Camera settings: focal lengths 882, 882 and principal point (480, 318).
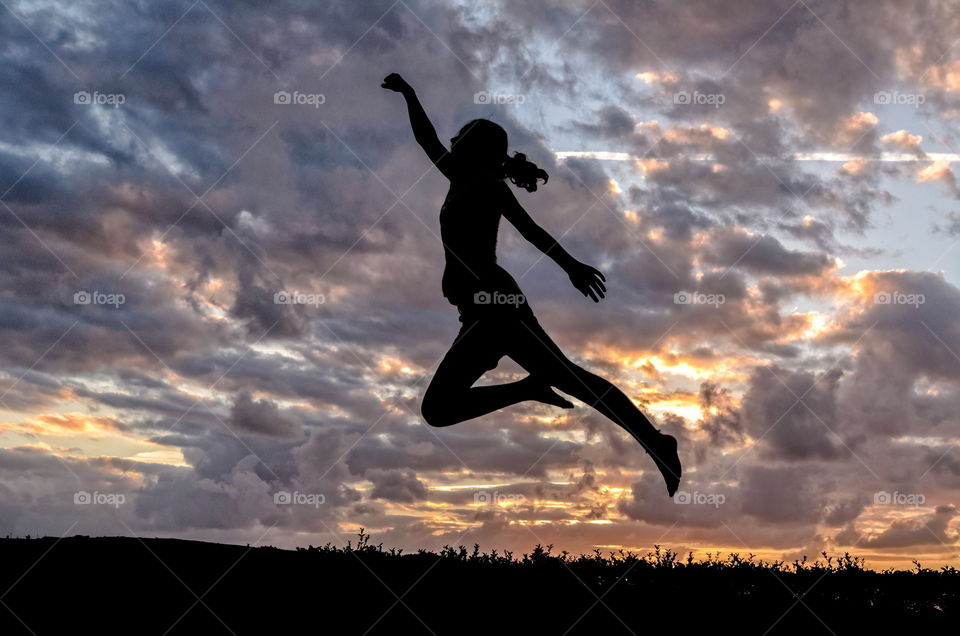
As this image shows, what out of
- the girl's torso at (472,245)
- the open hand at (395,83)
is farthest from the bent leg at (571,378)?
the open hand at (395,83)

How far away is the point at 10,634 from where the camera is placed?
673 centimetres

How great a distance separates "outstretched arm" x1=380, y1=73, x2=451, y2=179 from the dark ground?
371 cm

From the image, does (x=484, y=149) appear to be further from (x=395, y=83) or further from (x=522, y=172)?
(x=395, y=83)

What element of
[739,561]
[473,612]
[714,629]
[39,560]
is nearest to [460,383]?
[473,612]

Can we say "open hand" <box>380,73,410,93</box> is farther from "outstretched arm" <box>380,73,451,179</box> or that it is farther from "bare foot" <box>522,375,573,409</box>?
"bare foot" <box>522,375,573,409</box>

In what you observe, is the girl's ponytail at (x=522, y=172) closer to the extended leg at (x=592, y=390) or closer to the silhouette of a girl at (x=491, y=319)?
the silhouette of a girl at (x=491, y=319)

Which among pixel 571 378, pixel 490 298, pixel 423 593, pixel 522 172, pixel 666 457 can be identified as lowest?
pixel 423 593

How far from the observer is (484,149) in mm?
7926

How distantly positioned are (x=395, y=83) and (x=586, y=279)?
2629 millimetres

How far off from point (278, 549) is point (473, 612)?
2.61 meters

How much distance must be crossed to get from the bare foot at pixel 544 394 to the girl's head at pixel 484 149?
6.16ft

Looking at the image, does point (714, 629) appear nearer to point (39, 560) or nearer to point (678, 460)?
point (678, 460)

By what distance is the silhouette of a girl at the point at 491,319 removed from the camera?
7500 millimetres

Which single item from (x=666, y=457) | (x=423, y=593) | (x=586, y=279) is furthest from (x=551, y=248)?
(x=423, y=593)
